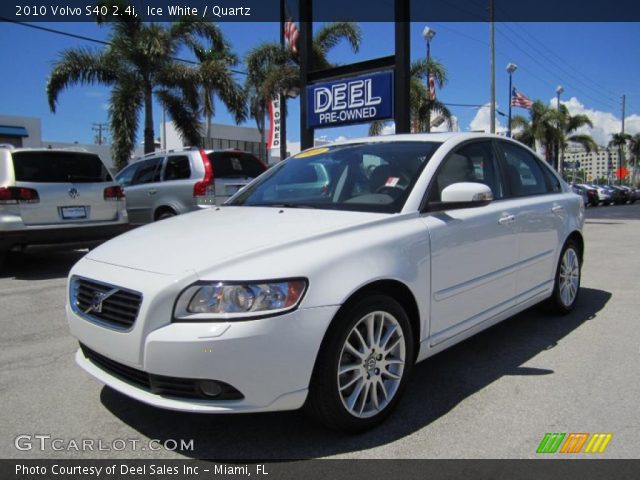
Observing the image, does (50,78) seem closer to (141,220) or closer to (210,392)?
(141,220)

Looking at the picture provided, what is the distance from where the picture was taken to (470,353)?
4020mm

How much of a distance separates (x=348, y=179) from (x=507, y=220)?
3.87 feet

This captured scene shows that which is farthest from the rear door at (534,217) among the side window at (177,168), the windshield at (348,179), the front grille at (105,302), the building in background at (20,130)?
the building in background at (20,130)

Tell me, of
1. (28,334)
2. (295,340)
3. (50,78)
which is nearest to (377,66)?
(28,334)

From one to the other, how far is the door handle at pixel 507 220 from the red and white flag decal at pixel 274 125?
1906cm

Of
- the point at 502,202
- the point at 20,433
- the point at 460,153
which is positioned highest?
the point at 460,153

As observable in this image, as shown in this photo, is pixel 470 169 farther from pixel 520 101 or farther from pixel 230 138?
pixel 230 138

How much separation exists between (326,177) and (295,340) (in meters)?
1.67

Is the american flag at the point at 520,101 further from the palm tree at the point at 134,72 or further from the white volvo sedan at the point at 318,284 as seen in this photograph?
the white volvo sedan at the point at 318,284

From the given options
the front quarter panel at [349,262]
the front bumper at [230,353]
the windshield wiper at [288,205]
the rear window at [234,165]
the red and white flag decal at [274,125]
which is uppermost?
the red and white flag decal at [274,125]

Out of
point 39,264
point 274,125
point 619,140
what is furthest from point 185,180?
point 619,140

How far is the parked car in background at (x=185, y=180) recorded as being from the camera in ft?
28.0

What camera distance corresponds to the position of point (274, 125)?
24500 millimetres

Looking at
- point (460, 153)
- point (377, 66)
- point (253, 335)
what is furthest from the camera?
point (377, 66)
